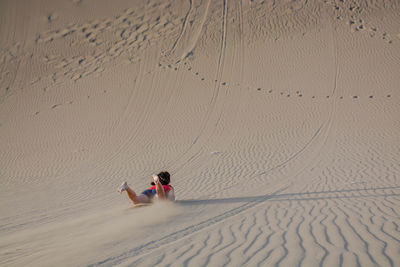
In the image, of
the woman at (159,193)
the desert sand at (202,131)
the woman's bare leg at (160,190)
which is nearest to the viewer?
the desert sand at (202,131)

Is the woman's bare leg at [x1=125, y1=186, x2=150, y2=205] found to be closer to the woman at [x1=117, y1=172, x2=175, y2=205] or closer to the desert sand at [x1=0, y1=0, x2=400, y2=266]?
the woman at [x1=117, y1=172, x2=175, y2=205]

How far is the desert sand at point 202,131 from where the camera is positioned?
3.75m

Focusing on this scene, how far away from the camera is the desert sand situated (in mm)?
3754

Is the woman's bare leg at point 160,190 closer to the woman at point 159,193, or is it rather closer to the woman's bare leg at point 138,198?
the woman at point 159,193

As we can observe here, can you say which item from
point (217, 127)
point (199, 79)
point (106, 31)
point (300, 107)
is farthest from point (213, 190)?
point (106, 31)

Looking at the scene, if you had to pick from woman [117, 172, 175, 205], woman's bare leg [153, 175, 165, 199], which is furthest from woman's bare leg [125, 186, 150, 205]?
woman's bare leg [153, 175, 165, 199]

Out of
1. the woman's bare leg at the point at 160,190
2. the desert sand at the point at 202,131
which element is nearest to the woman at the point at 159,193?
the woman's bare leg at the point at 160,190

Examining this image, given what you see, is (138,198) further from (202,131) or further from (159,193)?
(202,131)

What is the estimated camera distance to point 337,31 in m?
20.6

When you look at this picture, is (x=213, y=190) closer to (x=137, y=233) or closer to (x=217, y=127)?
(x=137, y=233)

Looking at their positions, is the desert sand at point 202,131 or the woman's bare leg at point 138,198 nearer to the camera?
the desert sand at point 202,131

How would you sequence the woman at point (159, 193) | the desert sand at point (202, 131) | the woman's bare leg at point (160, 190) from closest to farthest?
the desert sand at point (202, 131) < the woman's bare leg at point (160, 190) < the woman at point (159, 193)

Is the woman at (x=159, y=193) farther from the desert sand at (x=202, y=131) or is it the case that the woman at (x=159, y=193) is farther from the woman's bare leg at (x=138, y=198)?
the desert sand at (x=202, y=131)

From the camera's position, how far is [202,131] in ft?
44.1
